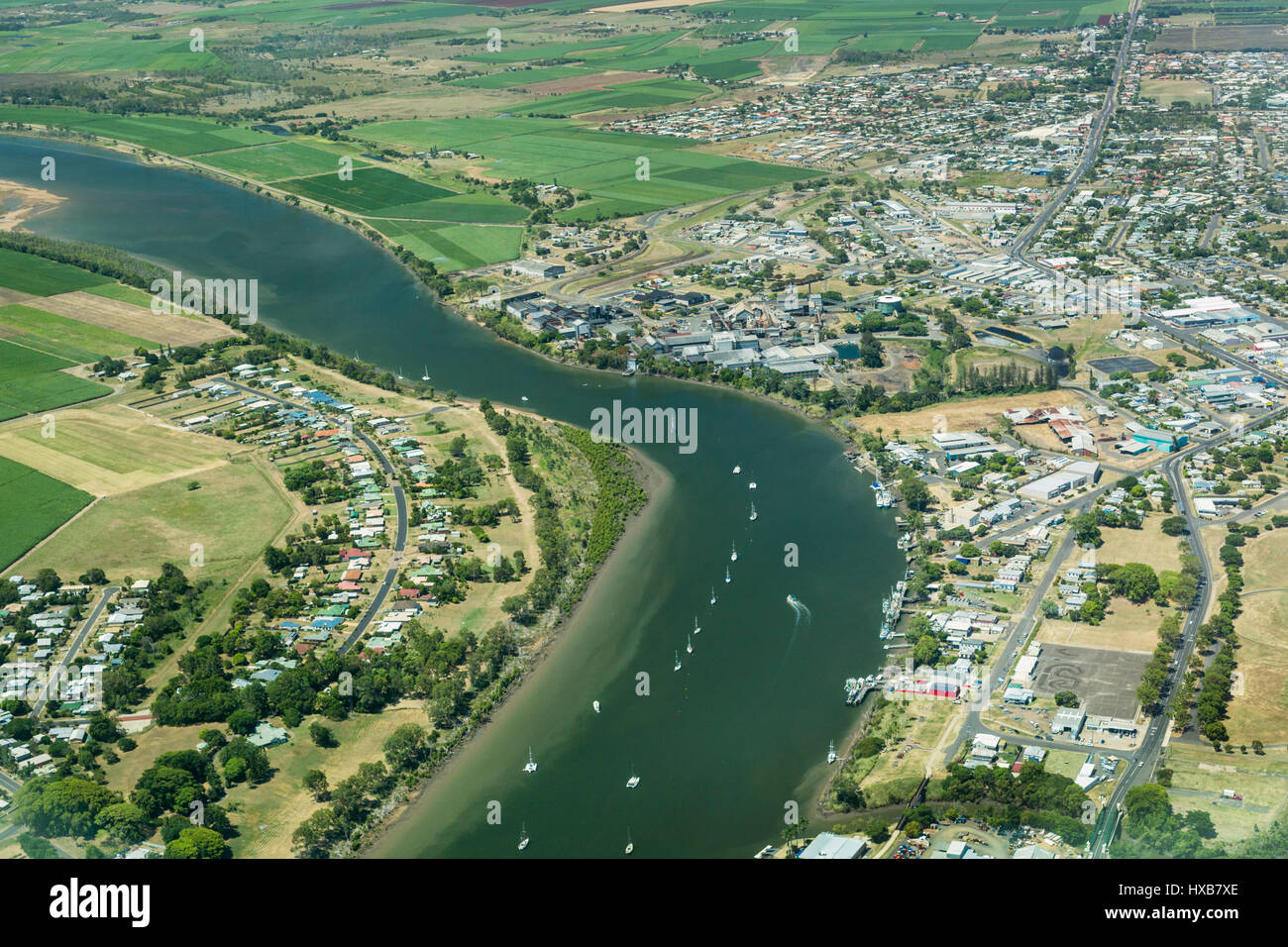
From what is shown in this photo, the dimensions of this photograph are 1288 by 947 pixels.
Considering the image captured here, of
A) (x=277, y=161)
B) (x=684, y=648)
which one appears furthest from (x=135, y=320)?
(x=684, y=648)

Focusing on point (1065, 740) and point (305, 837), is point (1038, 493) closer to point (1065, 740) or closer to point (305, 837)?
point (1065, 740)

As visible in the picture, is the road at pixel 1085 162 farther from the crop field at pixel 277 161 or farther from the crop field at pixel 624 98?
the crop field at pixel 277 161

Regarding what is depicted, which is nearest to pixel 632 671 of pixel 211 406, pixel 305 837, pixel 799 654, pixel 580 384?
pixel 799 654

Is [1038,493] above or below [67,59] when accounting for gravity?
below

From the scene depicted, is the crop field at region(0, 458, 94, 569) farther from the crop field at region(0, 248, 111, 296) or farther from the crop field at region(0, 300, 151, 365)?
the crop field at region(0, 248, 111, 296)

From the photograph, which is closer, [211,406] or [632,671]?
[632,671]

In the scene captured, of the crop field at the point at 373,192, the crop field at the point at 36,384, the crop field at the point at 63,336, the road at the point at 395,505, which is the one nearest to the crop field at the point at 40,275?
the crop field at the point at 63,336
